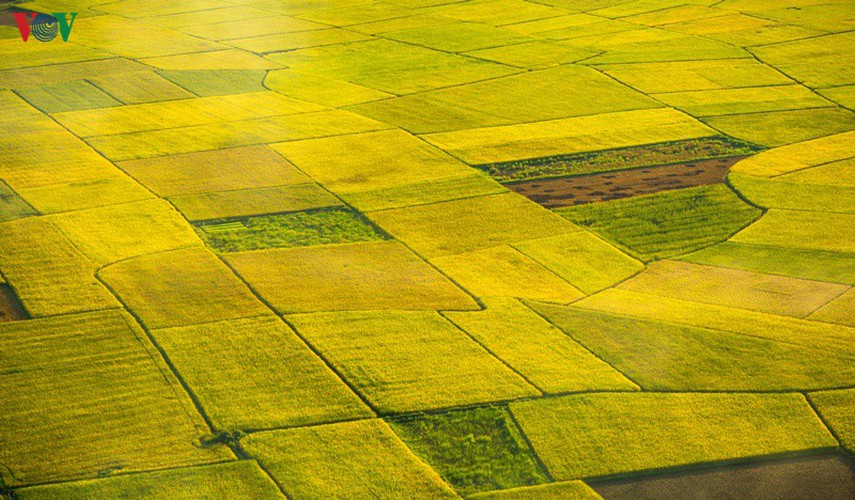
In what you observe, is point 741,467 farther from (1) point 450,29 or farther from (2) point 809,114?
(1) point 450,29

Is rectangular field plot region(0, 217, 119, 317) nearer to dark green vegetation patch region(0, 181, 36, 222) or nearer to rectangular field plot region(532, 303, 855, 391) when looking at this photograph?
dark green vegetation patch region(0, 181, 36, 222)

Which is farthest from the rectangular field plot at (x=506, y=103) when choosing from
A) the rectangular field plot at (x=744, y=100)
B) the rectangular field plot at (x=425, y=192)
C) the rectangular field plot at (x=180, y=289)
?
the rectangular field plot at (x=180, y=289)

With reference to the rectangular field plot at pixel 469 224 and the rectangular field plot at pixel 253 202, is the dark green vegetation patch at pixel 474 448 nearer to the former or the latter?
the rectangular field plot at pixel 469 224

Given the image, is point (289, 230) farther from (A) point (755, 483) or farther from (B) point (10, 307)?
(A) point (755, 483)

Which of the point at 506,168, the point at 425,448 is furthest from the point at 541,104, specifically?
the point at 425,448

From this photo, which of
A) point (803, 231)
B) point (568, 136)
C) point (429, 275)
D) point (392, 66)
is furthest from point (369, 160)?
point (392, 66)

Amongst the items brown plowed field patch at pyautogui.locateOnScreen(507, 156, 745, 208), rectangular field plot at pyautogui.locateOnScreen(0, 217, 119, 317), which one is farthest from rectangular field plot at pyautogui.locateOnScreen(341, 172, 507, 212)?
rectangular field plot at pyautogui.locateOnScreen(0, 217, 119, 317)

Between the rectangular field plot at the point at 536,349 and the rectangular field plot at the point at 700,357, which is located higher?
the rectangular field plot at the point at 700,357
